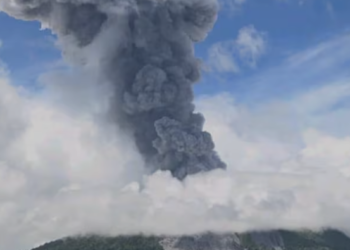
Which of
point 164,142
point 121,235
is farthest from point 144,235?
point 164,142

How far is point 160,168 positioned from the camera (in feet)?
461

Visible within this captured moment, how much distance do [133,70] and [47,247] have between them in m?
91.4

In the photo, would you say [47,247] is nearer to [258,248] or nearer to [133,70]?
[258,248]

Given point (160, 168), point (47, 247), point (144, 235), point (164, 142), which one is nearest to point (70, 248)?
point (47, 247)

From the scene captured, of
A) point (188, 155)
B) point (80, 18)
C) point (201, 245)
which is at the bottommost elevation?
point (201, 245)

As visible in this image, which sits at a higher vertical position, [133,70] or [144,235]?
[133,70]

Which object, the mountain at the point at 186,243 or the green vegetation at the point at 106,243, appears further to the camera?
the green vegetation at the point at 106,243

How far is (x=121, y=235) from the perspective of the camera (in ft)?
636

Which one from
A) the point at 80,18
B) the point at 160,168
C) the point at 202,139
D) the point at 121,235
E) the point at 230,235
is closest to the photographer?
the point at 80,18

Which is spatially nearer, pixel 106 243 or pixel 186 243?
pixel 186 243

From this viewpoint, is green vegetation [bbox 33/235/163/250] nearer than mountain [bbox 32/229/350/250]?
No

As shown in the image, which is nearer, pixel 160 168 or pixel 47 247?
pixel 160 168

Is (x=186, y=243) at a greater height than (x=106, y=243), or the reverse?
(x=106, y=243)

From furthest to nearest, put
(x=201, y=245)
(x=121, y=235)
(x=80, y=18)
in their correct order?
(x=121, y=235) < (x=201, y=245) < (x=80, y=18)
